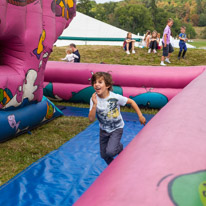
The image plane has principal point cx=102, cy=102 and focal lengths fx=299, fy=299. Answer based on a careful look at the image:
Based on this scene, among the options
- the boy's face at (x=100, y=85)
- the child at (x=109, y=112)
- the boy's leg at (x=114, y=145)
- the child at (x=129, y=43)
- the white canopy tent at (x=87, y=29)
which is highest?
the boy's face at (x=100, y=85)

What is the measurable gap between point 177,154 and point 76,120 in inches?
132

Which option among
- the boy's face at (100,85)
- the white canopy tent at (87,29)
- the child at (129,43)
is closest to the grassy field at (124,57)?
the child at (129,43)

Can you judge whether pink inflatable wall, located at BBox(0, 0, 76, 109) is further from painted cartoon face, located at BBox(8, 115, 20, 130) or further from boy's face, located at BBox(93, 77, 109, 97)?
boy's face, located at BBox(93, 77, 109, 97)

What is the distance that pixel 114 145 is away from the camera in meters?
2.52

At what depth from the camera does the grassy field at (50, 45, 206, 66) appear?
30.6 feet

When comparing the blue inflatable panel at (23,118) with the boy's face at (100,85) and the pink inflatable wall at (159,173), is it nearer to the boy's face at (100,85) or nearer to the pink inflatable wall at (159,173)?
the boy's face at (100,85)

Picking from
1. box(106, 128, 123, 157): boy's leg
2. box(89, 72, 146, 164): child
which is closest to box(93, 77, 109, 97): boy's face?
box(89, 72, 146, 164): child

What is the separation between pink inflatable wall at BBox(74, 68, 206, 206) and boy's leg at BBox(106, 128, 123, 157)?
2.69ft

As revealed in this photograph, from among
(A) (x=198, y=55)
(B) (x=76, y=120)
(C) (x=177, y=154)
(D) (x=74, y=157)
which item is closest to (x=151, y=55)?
(A) (x=198, y=55)

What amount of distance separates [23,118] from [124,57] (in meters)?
6.46

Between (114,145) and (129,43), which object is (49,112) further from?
(129,43)

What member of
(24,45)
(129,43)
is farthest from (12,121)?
(129,43)

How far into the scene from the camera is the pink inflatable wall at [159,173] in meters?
0.98

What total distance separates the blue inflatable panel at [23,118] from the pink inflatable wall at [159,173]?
6.93 ft
